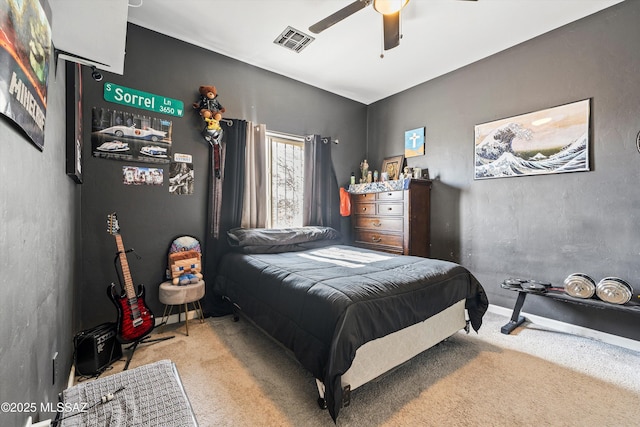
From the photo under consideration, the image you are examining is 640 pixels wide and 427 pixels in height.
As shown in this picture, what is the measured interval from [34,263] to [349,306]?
4.63 feet

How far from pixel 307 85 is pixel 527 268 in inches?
143

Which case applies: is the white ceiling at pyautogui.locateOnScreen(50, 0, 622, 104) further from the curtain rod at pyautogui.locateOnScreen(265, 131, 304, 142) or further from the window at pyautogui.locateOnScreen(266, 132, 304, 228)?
the window at pyautogui.locateOnScreen(266, 132, 304, 228)

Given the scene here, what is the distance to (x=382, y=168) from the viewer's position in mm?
4484

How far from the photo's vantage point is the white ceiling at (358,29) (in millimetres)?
2457

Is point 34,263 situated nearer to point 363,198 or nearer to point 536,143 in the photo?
point 363,198

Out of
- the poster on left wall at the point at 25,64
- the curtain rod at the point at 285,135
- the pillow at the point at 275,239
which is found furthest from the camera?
the curtain rod at the point at 285,135

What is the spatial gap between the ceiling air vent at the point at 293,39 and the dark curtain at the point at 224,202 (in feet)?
3.19

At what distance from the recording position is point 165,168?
9.34ft

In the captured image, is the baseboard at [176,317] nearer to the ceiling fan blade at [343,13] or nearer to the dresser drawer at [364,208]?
the dresser drawer at [364,208]

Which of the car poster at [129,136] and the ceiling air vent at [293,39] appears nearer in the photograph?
the car poster at [129,136]

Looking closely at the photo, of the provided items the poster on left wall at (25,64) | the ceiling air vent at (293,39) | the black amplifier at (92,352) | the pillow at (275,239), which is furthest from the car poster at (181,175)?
the poster on left wall at (25,64)

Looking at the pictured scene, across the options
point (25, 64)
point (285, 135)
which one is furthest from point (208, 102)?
point (25, 64)

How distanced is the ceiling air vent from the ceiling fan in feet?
2.60

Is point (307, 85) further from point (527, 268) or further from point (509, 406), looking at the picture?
point (509, 406)
